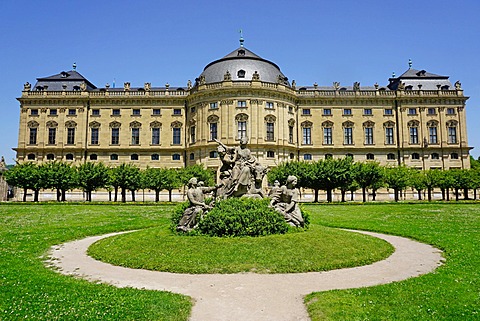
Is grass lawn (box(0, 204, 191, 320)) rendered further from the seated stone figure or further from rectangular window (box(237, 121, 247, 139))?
rectangular window (box(237, 121, 247, 139))

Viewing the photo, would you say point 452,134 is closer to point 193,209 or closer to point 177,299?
point 193,209

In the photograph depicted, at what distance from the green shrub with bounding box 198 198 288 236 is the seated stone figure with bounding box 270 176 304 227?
76cm

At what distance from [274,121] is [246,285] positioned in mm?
51092

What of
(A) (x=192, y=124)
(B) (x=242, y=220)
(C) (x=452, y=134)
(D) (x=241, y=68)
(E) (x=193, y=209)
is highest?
(D) (x=241, y=68)

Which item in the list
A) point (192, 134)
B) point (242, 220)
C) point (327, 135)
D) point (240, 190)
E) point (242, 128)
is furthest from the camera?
point (327, 135)

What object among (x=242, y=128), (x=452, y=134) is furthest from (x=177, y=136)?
(x=452, y=134)

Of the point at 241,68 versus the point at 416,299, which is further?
the point at 241,68

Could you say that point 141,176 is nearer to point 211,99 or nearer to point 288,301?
point 211,99

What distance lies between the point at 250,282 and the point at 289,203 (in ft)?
22.8

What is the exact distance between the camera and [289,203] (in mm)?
15219

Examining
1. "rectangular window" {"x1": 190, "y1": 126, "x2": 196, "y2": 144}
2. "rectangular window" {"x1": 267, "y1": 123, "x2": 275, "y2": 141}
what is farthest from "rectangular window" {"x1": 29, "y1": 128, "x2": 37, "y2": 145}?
"rectangular window" {"x1": 267, "y1": 123, "x2": 275, "y2": 141}

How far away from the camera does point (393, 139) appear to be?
64.8 metres

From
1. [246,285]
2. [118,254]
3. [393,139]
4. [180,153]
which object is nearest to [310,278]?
[246,285]

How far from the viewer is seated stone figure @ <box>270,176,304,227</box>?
1472cm
